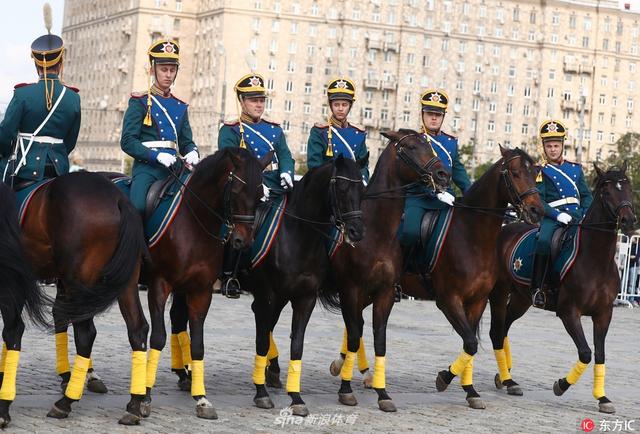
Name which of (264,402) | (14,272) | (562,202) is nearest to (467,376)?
(264,402)

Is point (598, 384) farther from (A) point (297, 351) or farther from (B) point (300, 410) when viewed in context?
(B) point (300, 410)

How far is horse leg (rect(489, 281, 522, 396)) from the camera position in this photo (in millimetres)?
18297

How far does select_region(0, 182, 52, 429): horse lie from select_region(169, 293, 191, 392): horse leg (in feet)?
9.92

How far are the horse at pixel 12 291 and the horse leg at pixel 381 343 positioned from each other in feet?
12.9

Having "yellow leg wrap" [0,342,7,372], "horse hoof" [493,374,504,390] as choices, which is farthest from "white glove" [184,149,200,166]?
"horse hoof" [493,374,504,390]

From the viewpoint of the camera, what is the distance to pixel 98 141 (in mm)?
173375

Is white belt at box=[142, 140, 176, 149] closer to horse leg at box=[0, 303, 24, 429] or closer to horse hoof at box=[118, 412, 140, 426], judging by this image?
horse leg at box=[0, 303, 24, 429]

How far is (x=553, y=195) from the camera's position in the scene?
18719 millimetres

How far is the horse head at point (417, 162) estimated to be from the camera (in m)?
15.9

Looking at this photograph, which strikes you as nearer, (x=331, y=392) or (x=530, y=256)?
(x=331, y=392)

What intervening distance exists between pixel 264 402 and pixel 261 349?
2.10 ft

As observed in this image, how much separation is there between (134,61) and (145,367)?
524 feet

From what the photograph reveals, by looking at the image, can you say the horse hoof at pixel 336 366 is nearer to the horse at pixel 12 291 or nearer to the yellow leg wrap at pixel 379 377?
the yellow leg wrap at pixel 379 377

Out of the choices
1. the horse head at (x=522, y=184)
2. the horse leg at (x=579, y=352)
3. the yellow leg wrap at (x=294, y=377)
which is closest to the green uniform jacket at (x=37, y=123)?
the yellow leg wrap at (x=294, y=377)
